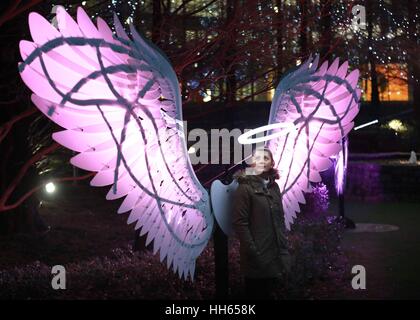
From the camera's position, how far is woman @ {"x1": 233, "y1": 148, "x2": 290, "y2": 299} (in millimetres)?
5707

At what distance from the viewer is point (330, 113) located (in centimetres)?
734

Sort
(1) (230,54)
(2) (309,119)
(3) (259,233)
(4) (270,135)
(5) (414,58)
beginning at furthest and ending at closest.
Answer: (5) (414,58)
(1) (230,54)
(2) (309,119)
(4) (270,135)
(3) (259,233)

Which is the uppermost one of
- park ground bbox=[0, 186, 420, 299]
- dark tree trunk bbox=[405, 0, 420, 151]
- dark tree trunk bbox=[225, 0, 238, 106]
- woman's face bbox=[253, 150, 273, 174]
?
dark tree trunk bbox=[405, 0, 420, 151]

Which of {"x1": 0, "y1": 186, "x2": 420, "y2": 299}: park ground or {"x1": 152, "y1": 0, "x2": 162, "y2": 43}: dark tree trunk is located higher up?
{"x1": 152, "y1": 0, "x2": 162, "y2": 43}: dark tree trunk

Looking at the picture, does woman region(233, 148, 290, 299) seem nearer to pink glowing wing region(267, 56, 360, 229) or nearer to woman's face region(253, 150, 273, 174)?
woman's face region(253, 150, 273, 174)

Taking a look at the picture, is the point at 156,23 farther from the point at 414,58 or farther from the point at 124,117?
the point at 414,58

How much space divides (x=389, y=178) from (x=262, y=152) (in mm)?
12548

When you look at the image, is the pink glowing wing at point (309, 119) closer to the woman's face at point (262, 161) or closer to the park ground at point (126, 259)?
the woman's face at point (262, 161)

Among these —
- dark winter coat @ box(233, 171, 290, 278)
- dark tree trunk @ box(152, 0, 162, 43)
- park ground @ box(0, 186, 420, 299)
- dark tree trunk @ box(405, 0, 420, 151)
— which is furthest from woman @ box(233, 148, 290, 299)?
dark tree trunk @ box(405, 0, 420, 151)

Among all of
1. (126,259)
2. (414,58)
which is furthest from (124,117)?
(414,58)

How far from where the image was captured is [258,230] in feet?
18.9

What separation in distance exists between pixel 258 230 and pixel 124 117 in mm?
1531

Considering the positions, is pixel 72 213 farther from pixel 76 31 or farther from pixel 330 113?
pixel 76 31

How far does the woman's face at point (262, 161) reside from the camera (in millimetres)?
5945
